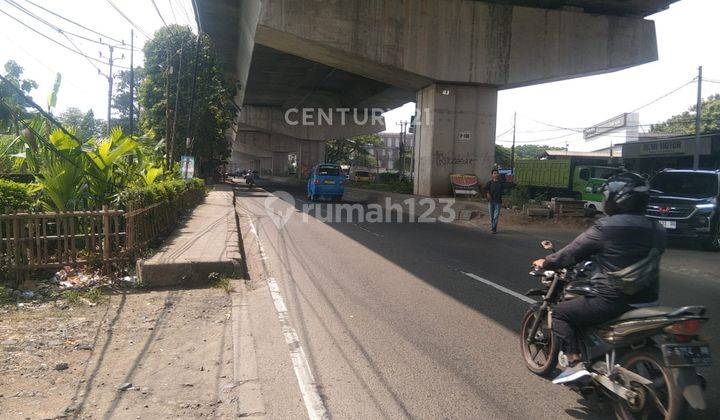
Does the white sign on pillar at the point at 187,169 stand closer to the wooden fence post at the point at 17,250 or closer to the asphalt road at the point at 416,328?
the asphalt road at the point at 416,328

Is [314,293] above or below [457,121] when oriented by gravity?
below

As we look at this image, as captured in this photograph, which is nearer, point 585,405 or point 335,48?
point 585,405

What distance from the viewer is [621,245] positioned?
3.85 meters

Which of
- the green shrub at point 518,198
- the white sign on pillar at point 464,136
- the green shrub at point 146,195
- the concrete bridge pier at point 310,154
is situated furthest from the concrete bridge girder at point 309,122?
the green shrub at point 146,195

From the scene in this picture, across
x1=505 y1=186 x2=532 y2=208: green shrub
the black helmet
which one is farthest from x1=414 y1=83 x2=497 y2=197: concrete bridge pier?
the black helmet

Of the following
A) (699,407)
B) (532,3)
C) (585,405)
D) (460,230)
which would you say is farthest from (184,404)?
(532,3)

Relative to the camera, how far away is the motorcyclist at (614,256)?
382 centimetres

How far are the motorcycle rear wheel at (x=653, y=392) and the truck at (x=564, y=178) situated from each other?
1781 cm

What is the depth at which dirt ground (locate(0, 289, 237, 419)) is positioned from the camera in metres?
4.14

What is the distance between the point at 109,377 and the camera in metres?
4.72

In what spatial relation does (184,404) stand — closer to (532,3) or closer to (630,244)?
(630,244)

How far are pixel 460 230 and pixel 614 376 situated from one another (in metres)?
12.9

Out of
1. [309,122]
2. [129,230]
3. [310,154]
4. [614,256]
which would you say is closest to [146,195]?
[129,230]

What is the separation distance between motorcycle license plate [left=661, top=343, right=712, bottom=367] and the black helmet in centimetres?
102
